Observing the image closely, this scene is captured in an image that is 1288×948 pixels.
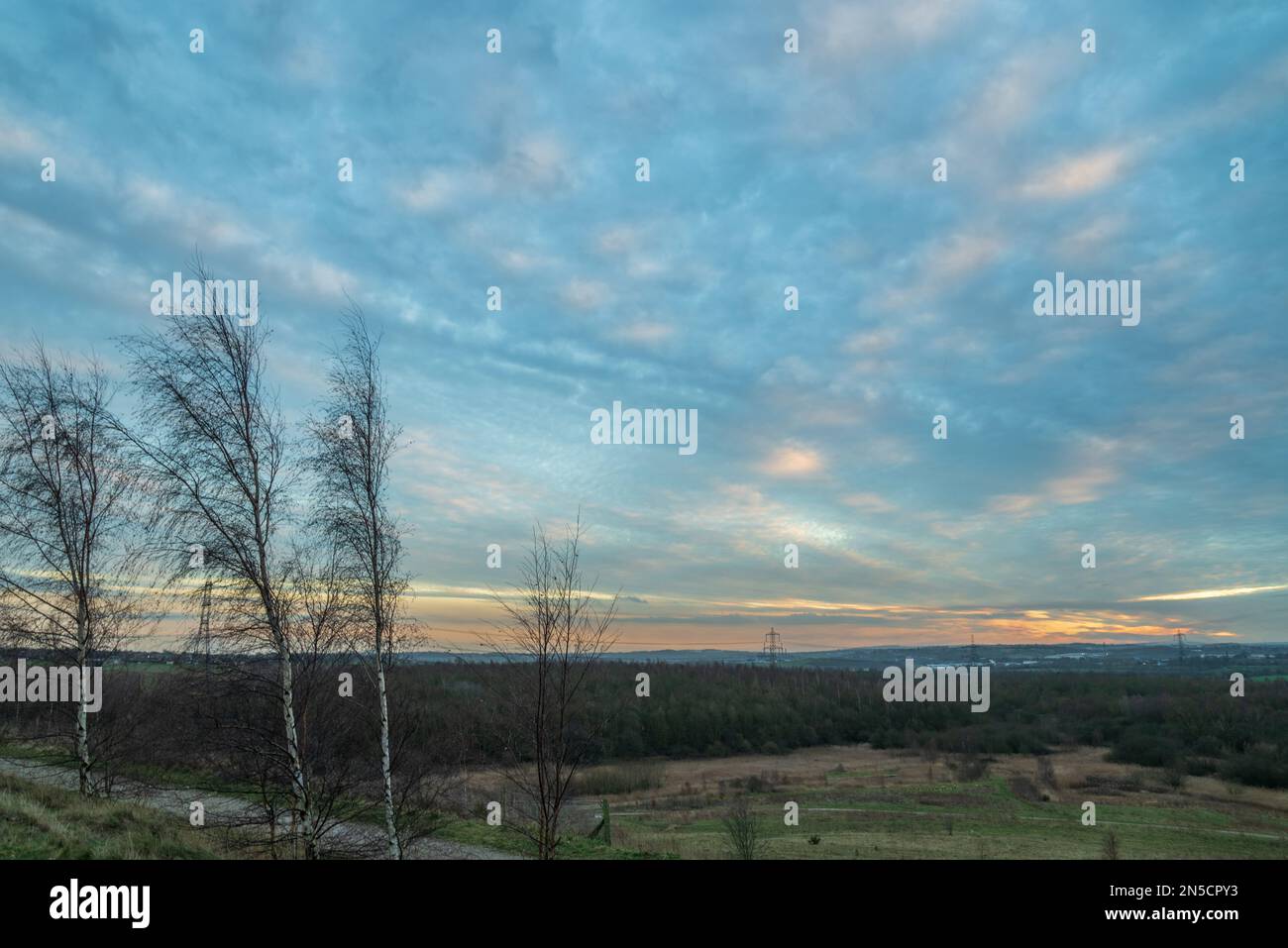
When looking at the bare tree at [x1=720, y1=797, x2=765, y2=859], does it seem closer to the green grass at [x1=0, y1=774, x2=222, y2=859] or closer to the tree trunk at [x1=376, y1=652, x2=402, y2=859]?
the tree trunk at [x1=376, y1=652, x2=402, y2=859]

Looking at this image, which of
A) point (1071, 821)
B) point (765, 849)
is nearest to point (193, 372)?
point (765, 849)

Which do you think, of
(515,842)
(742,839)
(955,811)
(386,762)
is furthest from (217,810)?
(955,811)

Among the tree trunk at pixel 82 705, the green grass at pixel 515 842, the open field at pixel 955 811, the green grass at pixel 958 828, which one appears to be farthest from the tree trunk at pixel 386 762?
the tree trunk at pixel 82 705

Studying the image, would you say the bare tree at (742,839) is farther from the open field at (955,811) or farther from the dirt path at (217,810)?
the dirt path at (217,810)

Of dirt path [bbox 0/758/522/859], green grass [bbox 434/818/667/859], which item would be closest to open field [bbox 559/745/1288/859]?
green grass [bbox 434/818/667/859]

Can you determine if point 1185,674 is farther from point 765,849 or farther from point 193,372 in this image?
point 193,372

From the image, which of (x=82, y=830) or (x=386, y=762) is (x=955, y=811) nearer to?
(x=386, y=762)
